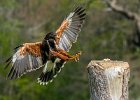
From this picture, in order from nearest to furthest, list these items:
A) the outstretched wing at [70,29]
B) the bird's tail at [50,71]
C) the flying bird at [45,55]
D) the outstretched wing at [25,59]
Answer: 1. the flying bird at [45,55]
2. the bird's tail at [50,71]
3. the outstretched wing at [25,59]
4. the outstretched wing at [70,29]

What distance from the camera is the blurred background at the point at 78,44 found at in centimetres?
1595

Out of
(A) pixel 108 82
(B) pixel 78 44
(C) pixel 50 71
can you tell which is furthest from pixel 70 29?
(B) pixel 78 44

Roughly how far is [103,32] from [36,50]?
968 centimetres

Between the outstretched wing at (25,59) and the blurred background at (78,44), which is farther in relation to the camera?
the blurred background at (78,44)

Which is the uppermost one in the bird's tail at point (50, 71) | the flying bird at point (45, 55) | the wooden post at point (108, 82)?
the flying bird at point (45, 55)

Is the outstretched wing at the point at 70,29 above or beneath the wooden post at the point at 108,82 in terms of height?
above

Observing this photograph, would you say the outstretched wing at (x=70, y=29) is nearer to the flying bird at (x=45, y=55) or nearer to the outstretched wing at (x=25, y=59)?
the flying bird at (x=45, y=55)

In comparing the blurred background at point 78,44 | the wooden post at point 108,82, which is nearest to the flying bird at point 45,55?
the wooden post at point 108,82

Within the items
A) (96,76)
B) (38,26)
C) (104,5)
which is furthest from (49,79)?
(38,26)

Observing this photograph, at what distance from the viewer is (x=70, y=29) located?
767 cm

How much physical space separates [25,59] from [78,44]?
354 inches

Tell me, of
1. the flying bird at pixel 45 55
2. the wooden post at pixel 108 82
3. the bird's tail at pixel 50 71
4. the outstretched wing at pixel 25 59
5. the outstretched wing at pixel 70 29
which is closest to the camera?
the wooden post at pixel 108 82

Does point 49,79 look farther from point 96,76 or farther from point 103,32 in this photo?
point 103,32

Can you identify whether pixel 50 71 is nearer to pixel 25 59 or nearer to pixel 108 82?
pixel 25 59
